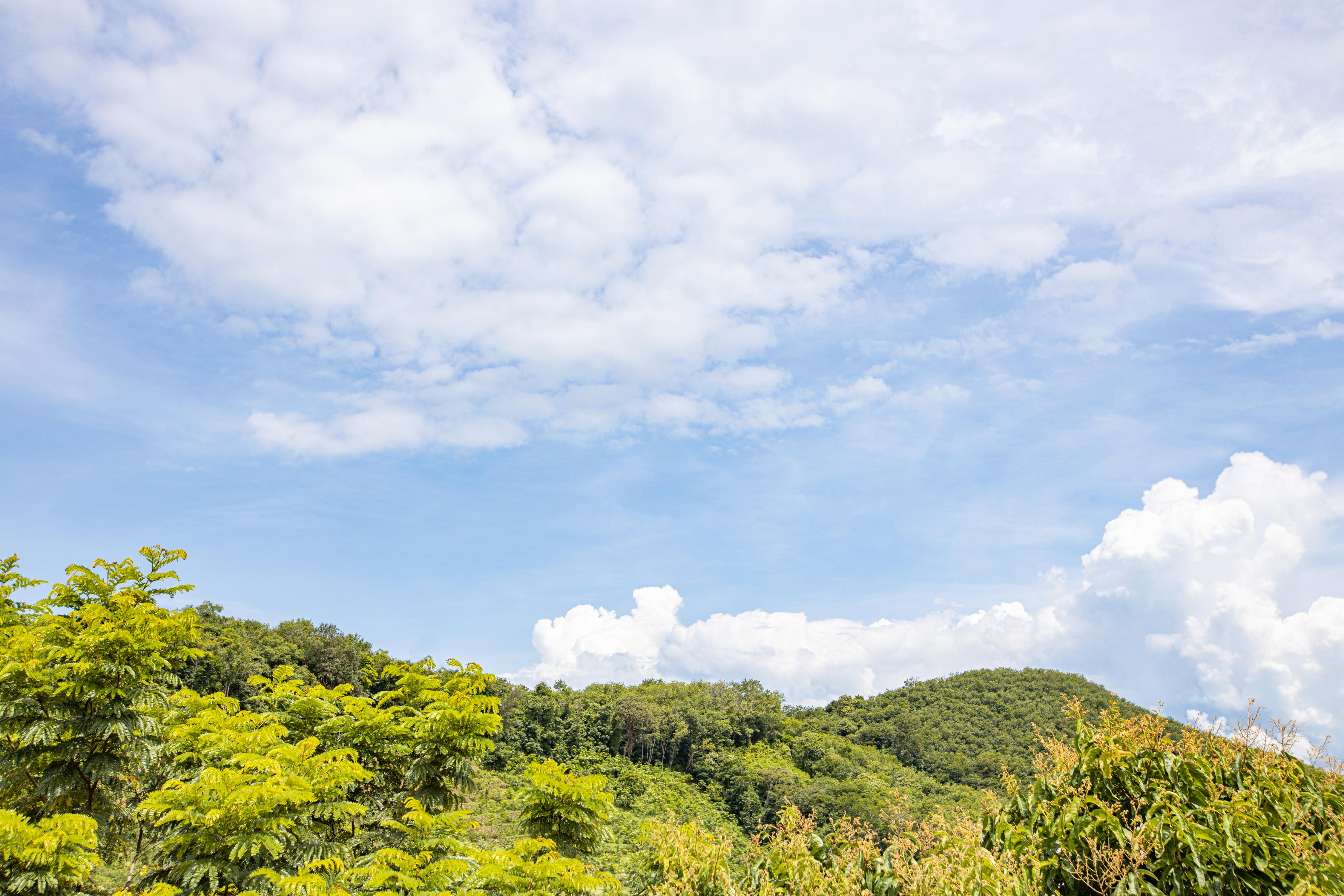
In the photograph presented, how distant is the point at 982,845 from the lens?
22.5ft

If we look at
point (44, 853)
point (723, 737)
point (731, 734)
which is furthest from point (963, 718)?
point (44, 853)

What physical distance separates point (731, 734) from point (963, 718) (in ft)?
124

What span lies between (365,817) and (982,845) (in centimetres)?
970

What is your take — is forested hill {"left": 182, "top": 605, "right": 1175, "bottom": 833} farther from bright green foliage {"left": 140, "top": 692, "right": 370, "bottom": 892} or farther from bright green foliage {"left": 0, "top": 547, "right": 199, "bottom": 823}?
bright green foliage {"left": 140, "top": 692, "right": 370, "bottom": 892}

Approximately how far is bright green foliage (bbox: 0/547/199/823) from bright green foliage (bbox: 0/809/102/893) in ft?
8.79

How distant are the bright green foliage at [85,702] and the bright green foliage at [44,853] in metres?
2.68

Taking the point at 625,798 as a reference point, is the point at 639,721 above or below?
above

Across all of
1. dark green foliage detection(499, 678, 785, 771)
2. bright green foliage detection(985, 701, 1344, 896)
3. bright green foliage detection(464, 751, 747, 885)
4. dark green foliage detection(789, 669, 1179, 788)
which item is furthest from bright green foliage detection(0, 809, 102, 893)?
dark green foliage detection(789, 669, 1179, 788)

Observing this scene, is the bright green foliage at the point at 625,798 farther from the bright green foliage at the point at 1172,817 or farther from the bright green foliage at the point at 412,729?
the bright green foliage at the point at 1172,817

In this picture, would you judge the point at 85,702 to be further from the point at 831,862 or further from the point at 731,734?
the point at 731,734

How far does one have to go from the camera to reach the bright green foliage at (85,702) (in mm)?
10703

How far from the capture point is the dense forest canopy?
5.44 meters

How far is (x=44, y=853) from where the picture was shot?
25.4 feet

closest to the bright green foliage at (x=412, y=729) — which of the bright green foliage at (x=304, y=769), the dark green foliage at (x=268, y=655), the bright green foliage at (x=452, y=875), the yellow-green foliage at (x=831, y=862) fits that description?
the bright green foliage at (x=304, y=769)
